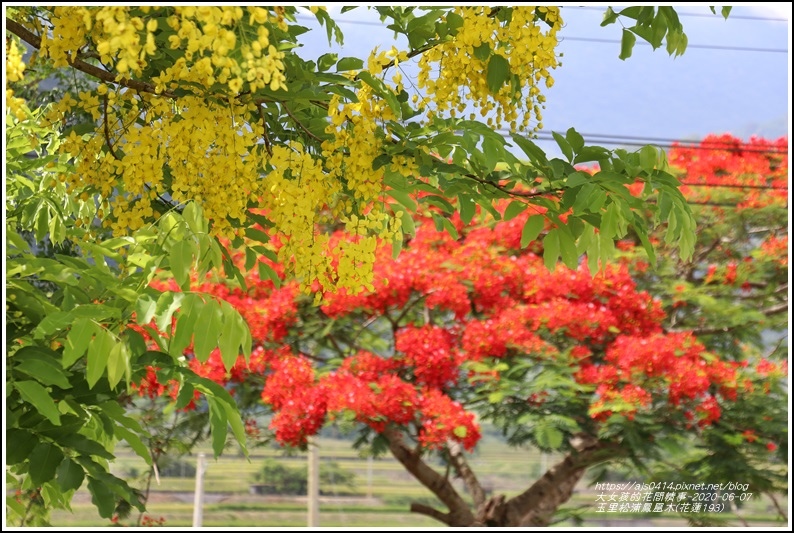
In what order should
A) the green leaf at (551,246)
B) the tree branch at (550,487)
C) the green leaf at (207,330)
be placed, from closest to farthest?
1. the green leaf at (207,330)
2. the green leaf at (551,246)
3. the tree branch at (550,487)

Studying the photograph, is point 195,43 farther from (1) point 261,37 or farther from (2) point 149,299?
(2) point 149,299

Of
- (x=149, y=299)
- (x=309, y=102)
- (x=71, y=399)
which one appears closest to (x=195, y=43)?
(x=149, y=299)

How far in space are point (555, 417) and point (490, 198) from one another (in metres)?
2.28

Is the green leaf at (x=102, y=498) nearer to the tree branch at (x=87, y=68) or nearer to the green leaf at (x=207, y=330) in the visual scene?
the green leaf at (x=207, y=330)

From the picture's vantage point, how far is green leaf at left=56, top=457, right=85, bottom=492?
1.27m

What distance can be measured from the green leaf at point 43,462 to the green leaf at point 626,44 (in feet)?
3.87

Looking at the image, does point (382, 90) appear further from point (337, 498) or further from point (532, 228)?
point (337, 498)

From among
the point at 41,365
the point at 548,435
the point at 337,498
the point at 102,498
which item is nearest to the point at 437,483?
the point at 548,435

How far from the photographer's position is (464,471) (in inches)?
169

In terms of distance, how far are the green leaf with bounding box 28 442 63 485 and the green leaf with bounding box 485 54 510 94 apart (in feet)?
2.88

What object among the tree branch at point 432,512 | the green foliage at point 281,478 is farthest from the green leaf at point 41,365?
the green foliage at point 281,478

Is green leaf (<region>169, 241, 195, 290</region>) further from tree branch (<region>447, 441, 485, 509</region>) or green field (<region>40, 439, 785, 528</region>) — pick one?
green field (<region>40, 439, 785, 528</region>)

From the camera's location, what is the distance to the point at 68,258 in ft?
4.68

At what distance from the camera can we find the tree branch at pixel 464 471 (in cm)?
427
